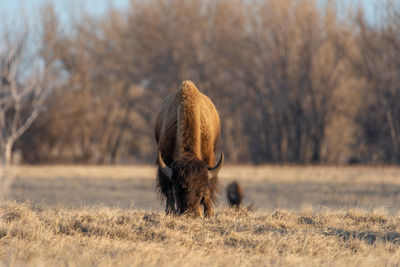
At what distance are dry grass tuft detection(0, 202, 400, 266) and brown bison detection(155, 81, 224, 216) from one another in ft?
1.50

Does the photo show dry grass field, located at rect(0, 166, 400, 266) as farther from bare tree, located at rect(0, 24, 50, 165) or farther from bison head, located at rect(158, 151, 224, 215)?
bare tree, located at rect(0, 24, 50, 165)

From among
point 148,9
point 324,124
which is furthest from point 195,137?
point 148,9

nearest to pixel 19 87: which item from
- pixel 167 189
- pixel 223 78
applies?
pixel 223 78

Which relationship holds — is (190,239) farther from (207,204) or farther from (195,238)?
(207,204)

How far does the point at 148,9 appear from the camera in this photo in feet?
153

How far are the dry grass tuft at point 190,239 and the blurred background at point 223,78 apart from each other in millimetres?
33229

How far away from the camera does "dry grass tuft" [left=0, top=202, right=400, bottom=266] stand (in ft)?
20.4

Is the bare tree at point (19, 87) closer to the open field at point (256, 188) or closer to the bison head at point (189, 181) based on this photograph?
the open field at point (256, 188)

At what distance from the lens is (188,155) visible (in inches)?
348

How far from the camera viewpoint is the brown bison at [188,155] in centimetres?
837

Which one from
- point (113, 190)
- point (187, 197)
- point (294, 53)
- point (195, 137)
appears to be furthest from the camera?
point (294, 53)

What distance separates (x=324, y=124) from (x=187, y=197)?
36669mm

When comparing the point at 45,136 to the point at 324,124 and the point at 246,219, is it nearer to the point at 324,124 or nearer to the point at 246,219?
the point at 324,124

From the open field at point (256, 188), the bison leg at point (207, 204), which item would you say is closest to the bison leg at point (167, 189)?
the bison leg at point (207, 204)
